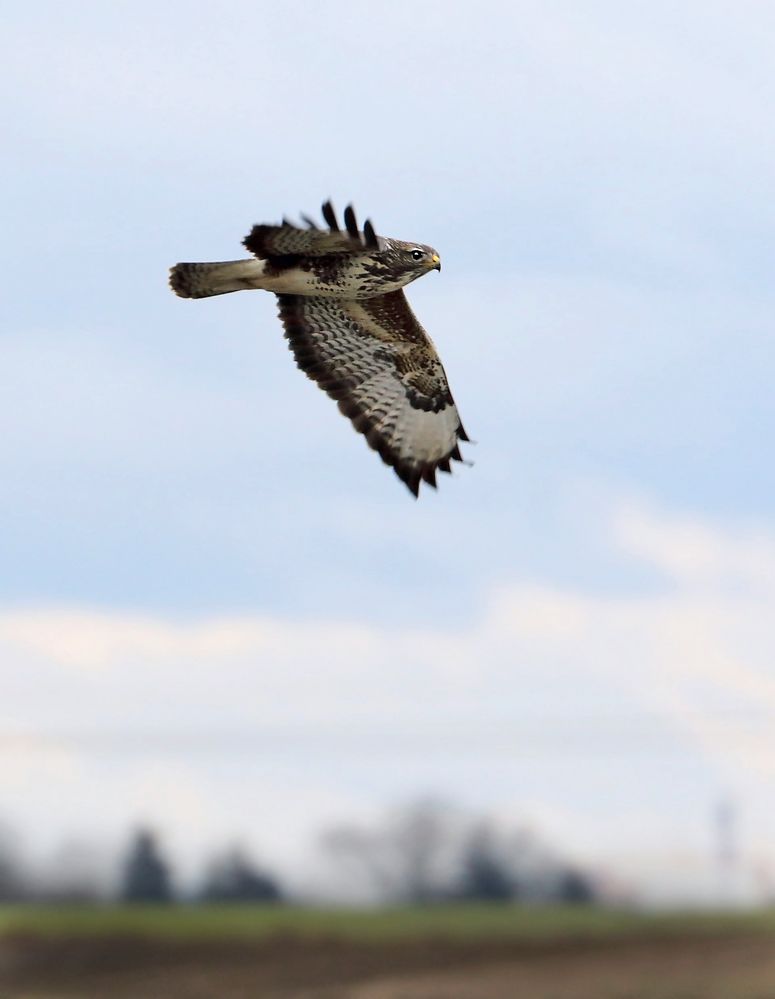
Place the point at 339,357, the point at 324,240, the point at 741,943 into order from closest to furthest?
the point at 741,943
the point at 324,240
the point at 339,357

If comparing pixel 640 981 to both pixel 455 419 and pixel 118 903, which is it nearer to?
pixel 118 903

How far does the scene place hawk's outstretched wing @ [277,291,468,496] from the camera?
33.1 ft

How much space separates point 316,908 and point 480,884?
1.80ft

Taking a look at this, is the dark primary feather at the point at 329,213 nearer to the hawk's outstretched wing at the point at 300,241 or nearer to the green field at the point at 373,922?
the hawk's outstretched wing at the point at 300,241

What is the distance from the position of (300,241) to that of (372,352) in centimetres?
138

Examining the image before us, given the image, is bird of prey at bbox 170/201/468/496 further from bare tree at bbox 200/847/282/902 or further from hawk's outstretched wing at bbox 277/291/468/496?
bare tree at bbox 200/847/282/902

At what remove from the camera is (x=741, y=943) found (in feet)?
16.8

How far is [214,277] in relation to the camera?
9.45 m

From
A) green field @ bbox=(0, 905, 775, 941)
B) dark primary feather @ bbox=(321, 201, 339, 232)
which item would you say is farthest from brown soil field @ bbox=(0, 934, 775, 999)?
dark primary feather @ bbox=(321, 201, 339, 232)

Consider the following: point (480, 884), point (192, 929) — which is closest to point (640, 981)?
point (480, 884)

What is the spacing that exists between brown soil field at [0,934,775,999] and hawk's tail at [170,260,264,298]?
4823 mm

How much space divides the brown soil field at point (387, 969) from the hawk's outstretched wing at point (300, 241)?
432 centimetres

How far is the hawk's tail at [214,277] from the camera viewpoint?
9344mm

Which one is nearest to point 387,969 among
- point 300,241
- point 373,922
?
point 373,922
